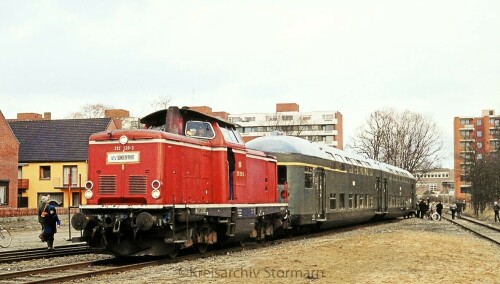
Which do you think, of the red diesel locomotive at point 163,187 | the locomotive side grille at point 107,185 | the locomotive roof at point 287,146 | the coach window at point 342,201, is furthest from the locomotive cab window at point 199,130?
the coach window at point 342,201

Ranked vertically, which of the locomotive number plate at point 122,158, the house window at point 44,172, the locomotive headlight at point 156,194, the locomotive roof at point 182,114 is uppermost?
the locomotive roof at point 182,114

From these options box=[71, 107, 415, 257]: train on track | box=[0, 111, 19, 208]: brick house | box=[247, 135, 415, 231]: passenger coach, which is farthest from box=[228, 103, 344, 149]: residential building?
box=[71, 107, 415, 257]: train on track

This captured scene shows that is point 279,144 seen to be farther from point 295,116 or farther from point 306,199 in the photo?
point 295,116

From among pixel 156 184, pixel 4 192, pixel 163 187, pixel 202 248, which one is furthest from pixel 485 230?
pixel 4 192

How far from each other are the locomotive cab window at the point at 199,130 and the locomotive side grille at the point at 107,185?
2.63 meters

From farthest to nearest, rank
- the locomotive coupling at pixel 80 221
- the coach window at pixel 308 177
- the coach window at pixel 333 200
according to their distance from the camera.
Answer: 1. the coach window at pixel 333 200
2. the coach window at pixel 308 177
3. the locomotive coupling at pixel 80 221

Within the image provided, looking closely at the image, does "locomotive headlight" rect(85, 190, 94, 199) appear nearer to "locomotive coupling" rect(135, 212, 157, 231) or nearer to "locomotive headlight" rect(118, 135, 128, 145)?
"locomotive headlight" rect(118, 135, 128, 145)

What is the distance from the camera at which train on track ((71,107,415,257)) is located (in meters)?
14.8

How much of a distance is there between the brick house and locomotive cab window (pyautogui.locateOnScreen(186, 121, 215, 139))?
3414 centimetres

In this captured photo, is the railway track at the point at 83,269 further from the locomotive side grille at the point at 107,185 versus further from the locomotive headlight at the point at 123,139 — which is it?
the locomotive headlight at the point at 123,139

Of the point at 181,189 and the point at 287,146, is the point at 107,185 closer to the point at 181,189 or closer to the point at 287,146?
the point at 181,189

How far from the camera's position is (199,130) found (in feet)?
56.2

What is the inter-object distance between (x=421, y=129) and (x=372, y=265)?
7247 cm

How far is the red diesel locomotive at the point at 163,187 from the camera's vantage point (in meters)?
14.7
